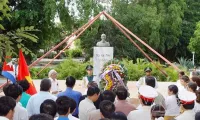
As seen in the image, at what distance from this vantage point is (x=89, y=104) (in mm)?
5371

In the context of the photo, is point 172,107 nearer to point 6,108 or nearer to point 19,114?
point 19,114

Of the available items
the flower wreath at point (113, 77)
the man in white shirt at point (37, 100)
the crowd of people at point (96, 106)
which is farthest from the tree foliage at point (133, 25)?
the man in white shirt at point (37, 100)

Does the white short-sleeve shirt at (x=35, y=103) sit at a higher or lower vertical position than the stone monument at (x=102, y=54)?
lower

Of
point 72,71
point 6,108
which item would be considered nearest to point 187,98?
point 6,108

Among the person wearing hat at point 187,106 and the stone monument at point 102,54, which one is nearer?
the person wearing hat at point 187,106

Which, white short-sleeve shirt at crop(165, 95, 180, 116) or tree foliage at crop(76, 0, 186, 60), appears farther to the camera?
tree foliage at crop(76, 0, 186, 60)

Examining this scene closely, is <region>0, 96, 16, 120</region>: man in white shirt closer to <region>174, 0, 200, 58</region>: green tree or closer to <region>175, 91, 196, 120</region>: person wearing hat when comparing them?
<region>175, 91, 196, 120</region>: person wearing hat

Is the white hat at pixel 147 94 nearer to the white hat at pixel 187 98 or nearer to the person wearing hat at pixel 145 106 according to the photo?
the person wearing hat at pixel 145 106

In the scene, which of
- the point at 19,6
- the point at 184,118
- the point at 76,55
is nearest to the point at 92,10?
the point at 19,6

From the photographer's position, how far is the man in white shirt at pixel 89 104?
5.33 m

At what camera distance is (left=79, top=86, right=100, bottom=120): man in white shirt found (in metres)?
5.33

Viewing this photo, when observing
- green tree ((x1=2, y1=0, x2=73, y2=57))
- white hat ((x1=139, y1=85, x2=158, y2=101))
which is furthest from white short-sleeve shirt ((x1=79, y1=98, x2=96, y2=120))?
green tree ((x1=2, y1=0, x2=73, y2=57))

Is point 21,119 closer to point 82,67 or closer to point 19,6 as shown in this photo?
point 82,67

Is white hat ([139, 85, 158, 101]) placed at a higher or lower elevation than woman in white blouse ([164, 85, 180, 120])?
higher
